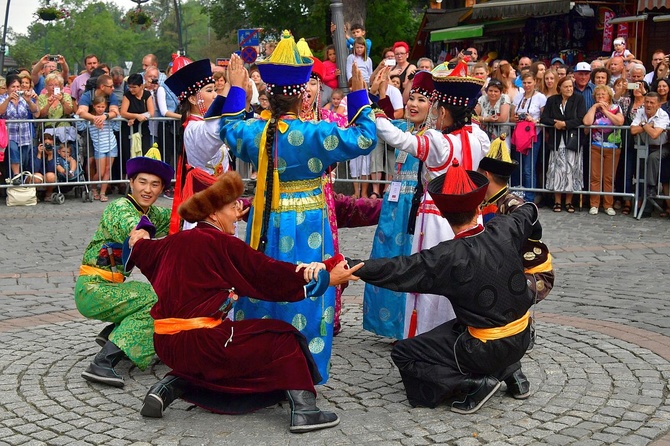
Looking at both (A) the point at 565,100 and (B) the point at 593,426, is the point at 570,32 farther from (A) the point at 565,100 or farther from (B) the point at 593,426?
(B) the point at 593,426

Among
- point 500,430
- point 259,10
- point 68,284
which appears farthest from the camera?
point 259,10

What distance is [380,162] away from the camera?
1316 cm

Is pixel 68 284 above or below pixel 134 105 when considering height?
below

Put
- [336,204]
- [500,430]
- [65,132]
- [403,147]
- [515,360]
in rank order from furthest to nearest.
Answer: [65,132] < [336,204] < [403,147] < [515,360] < [500,430]

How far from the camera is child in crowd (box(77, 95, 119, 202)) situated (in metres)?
13.5

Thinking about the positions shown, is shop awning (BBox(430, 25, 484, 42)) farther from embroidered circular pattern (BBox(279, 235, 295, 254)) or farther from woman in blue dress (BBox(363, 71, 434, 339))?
embroidered circular pattern (BBox(279, 235, 295, 254))

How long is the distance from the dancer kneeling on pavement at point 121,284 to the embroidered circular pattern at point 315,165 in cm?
106

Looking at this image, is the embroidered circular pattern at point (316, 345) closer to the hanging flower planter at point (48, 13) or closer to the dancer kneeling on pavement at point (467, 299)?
the dancer kneeling on pavement at point (467, 299)

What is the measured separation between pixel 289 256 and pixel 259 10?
2793 cm

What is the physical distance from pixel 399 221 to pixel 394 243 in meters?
0.16

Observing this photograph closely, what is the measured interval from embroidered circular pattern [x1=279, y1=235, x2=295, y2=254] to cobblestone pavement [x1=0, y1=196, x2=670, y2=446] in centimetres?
86

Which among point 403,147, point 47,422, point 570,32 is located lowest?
point 47,422

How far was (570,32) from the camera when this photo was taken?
20.0m

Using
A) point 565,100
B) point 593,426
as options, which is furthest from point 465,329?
point 565,100
